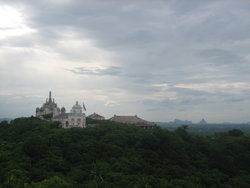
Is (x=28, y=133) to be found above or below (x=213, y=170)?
above

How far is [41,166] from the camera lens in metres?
43.4

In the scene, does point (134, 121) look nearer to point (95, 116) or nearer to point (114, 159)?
point (95, 116)

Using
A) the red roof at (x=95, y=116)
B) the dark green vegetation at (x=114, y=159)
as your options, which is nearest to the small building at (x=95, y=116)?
the red roof at (x=95, y=116)

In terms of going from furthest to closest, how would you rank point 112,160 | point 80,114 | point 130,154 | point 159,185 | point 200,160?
point 80,114 → point 200,160 → point 130,154 → point 112,160 → point 159,185

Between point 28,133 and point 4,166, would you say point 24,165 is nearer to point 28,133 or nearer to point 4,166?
point 4,166

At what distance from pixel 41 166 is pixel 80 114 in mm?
25732

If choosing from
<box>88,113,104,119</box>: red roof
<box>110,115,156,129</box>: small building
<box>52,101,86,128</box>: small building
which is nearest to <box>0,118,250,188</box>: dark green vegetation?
<box>52,101,86,128</box>: small building

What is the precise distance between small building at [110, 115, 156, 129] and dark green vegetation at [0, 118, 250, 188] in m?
13.9

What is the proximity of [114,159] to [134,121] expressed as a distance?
36689mm

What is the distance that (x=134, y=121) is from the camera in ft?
277

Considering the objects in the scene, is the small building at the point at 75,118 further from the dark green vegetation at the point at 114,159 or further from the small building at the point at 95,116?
the small building at the point at 95,116

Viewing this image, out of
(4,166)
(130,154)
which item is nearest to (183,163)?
(130,154)

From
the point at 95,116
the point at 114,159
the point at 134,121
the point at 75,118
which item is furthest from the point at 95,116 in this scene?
the point at 114,159

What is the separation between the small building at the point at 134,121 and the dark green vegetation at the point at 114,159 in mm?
13947
